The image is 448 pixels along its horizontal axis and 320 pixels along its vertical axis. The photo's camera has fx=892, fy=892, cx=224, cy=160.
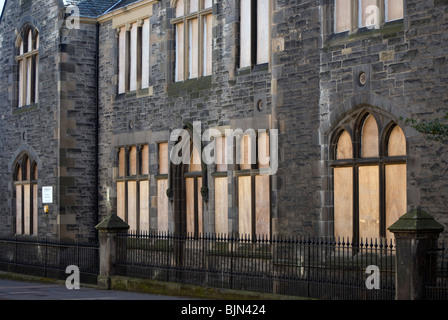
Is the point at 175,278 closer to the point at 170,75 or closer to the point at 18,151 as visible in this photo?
the point at 170,75

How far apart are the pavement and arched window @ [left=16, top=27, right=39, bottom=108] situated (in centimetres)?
868

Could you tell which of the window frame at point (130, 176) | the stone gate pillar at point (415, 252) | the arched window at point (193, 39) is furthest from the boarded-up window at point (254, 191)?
the stone gate pillar at point (415, 252)

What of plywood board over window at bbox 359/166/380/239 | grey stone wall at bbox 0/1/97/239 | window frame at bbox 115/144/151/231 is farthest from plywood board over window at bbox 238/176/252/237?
grey stone wall at bbox 0/1/97/239

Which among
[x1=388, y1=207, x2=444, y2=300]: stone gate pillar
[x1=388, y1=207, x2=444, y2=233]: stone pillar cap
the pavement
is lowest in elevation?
the pavement

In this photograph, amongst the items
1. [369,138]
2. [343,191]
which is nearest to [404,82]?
[369,138]

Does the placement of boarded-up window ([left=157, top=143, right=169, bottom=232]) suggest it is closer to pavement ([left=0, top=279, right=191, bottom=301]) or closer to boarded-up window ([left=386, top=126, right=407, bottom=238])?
pavement ([left=0, top=279, right=191, bottom=301])

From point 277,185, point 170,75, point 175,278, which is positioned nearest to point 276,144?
point 277,185

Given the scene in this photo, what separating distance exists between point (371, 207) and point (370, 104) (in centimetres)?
196

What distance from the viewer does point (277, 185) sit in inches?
741

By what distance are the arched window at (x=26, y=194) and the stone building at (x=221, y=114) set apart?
66 mm

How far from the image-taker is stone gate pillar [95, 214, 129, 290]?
20500 mm

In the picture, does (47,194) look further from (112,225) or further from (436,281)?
(436,281)

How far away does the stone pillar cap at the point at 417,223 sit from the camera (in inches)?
548

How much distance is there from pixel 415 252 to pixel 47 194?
1597 cm
